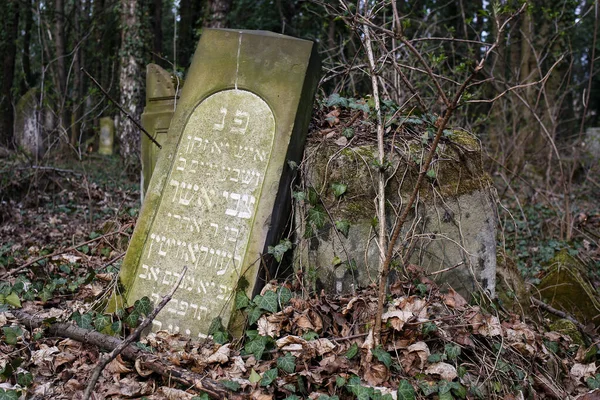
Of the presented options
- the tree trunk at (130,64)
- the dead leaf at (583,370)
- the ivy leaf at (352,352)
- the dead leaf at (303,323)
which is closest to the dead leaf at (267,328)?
the dead leaf at (303,323)

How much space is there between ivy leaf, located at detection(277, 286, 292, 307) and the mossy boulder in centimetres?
231

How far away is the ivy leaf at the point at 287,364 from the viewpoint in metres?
2.80

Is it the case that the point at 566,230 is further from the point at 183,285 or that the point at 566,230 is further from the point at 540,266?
the point at 183,285

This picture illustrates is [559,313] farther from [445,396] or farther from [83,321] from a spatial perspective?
[83,321]

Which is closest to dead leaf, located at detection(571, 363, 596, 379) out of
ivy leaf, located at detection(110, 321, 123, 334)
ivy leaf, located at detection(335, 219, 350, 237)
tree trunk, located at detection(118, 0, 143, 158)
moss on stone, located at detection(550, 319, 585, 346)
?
moss on stone, located at detection(550, 319, 585, 346)

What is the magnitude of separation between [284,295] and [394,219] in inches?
35.2

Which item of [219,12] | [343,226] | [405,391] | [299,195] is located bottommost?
[405,391]

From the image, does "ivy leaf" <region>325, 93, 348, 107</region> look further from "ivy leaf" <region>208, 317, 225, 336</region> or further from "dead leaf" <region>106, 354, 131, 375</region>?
"dead leaf" <region>106, 354, 131, 375</region>

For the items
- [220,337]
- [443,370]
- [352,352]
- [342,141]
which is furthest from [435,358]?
[342,141]

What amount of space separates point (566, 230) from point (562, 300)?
1.90 metres

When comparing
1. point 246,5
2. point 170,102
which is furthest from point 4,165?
point 246,5

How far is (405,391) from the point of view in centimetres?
263

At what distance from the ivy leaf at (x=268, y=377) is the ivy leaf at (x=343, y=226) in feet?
3.50

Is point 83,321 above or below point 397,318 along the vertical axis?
below
